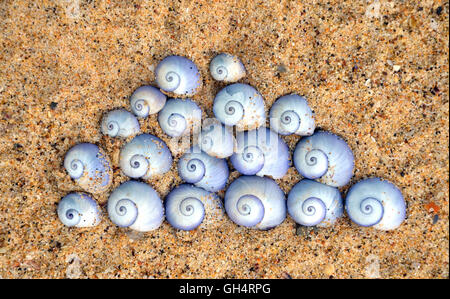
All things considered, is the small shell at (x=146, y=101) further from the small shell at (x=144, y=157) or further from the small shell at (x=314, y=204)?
the small shell at (x=314, y=204)

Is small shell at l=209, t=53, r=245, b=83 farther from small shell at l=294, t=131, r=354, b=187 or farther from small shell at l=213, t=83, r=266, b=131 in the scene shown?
small shell at l=294, t=131, r=354, b=187

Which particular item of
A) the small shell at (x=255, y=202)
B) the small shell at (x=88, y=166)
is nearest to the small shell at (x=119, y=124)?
the small shell at (x=88, y=166)

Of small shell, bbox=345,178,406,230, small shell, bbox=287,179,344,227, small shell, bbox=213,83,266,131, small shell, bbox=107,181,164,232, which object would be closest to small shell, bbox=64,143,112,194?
small shell, bbox=107,181,164,232

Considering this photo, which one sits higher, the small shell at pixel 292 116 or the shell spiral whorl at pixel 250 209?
the small shell at pixel 292 116

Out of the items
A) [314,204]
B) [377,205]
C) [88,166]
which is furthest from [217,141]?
[377,205]

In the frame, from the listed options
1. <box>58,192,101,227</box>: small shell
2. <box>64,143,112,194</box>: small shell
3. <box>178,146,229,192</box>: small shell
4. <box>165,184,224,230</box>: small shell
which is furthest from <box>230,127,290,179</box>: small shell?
<box>58,192,101,227</box>: small shell

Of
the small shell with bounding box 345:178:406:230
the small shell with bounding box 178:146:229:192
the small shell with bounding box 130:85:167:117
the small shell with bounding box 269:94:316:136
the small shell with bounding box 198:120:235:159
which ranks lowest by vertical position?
the small shell with bounding box 345:178:406:230

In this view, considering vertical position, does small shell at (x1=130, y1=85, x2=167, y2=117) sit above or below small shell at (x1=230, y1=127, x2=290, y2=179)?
above
